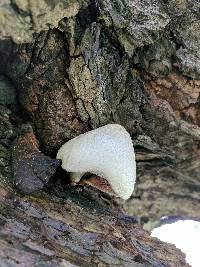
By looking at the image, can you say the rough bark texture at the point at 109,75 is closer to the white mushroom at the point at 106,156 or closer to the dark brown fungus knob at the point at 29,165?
the dark brown fungus knob at the point at 29,165

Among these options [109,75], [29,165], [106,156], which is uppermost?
[109,75]

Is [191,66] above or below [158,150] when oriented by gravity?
above

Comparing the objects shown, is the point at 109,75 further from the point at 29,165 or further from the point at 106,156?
the point at 29,165

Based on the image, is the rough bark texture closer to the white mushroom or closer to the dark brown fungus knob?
the dark brown fungus knob

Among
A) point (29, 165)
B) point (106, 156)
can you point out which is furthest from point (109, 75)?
point (29, 165)

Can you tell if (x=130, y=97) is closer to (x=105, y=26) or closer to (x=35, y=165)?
(x=105, y=26)

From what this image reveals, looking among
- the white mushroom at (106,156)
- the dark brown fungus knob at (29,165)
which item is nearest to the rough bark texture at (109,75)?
the dark brown fungus knob at (29,165)

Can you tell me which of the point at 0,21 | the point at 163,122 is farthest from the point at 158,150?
the point at 0,21
